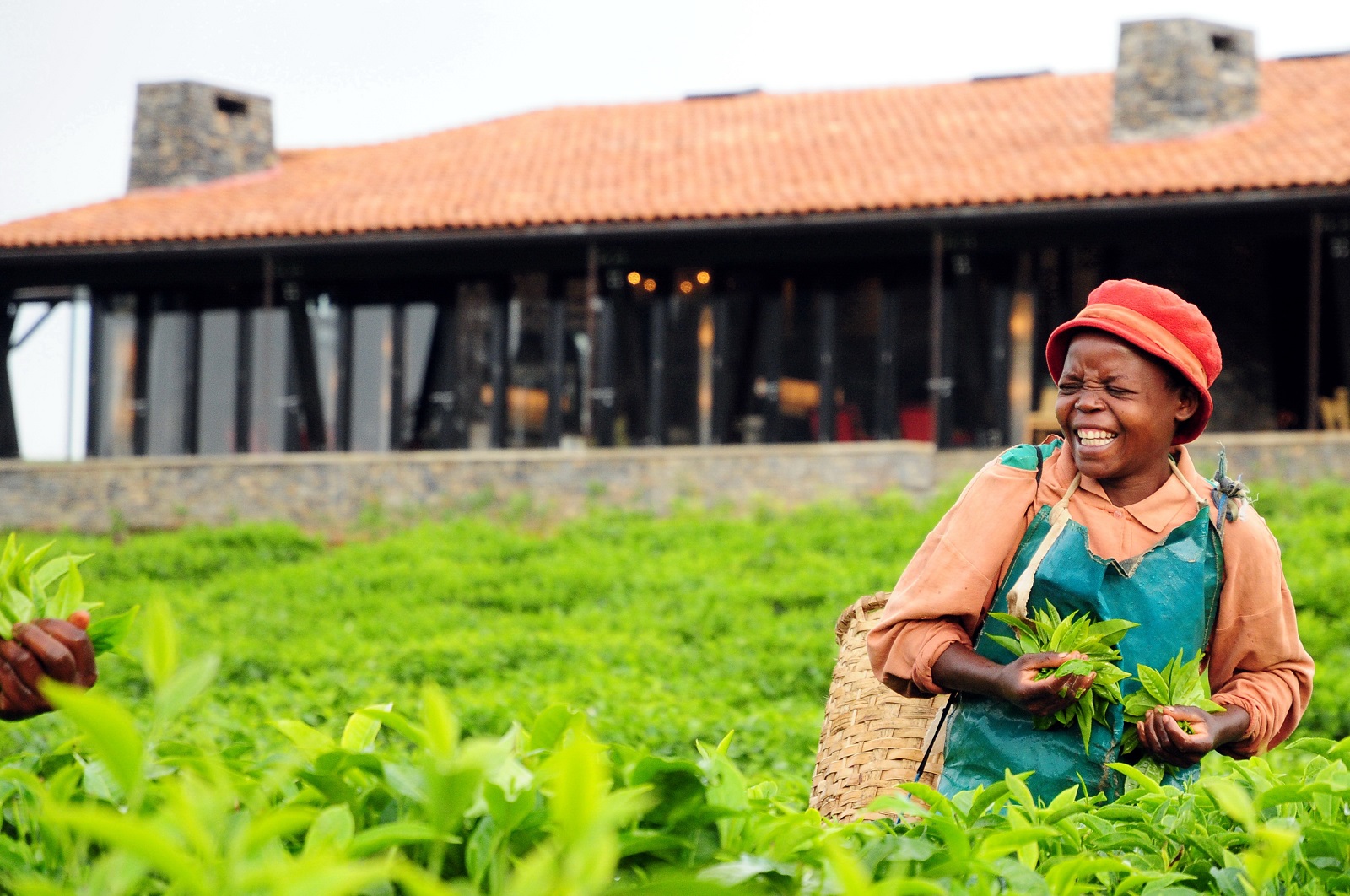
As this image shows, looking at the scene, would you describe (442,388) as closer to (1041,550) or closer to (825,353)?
(825,353)

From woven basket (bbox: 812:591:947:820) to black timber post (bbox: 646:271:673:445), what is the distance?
50.7 ft

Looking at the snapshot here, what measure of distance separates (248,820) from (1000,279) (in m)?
17.9

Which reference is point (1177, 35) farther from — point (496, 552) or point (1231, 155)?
point (496, 552)

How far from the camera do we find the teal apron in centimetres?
318

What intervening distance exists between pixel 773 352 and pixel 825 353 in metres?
0.69

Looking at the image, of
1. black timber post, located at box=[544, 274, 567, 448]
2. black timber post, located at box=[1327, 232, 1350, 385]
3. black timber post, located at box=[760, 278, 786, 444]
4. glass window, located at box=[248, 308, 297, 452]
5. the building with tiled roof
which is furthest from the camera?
glass window, located at box=[248, 308, 297, 452]

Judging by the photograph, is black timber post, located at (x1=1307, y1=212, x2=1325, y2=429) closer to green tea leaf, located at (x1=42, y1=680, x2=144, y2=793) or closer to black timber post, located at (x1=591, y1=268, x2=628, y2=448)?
black timber post, located at (x1=591, y1=268, x2=628, y2=448)

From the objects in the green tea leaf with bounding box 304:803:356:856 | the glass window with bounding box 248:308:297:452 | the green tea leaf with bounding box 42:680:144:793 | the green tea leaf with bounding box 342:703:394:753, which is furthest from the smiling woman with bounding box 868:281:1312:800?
the glass window with bounding box 248:308:297:452

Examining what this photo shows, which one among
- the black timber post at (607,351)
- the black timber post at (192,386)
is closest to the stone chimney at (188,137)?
the black timber post at (192,386)

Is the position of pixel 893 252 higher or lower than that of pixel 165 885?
higher

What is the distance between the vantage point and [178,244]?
19250 millimetres

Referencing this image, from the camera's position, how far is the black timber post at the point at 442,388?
66.1 feet

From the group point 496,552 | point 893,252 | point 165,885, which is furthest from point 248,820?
point 893,252

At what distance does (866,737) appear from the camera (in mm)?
3623
